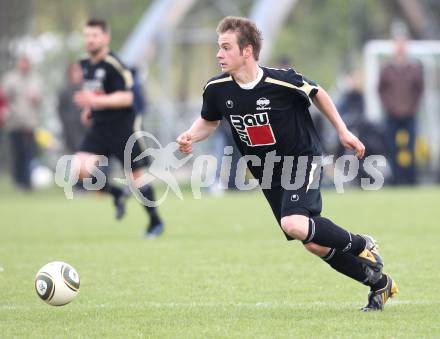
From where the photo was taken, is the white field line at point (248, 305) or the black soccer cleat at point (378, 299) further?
the white field line at point (248, 305)

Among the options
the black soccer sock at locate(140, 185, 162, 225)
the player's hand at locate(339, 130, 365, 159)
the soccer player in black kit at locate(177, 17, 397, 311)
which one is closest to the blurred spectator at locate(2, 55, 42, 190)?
the black soccer sock at locate(140, 185, 162, 225)

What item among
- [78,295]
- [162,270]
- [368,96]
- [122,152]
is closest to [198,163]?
[368,96]

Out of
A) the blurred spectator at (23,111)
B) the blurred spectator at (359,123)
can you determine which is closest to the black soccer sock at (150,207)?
the blurred spectator at (359,123)

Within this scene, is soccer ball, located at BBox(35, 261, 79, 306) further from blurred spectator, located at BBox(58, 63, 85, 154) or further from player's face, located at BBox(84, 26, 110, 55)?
blurred spectator, located at BBox(58, 63, 85, 154)

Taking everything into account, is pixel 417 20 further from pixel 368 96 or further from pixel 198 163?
pixel 198 163

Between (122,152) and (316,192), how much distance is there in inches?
200

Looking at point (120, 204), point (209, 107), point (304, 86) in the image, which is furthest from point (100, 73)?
point (304, 86)

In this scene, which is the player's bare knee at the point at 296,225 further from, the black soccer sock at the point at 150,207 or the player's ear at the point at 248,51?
the black soccer sock at the point at 150,207

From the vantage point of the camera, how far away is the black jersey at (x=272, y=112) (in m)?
6.92

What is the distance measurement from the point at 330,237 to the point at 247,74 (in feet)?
4.01

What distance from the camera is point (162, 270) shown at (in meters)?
8.84

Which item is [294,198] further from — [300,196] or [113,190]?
[113,190]

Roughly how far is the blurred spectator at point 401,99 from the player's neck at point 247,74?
1164 centimetres

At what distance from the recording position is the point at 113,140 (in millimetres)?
11617
